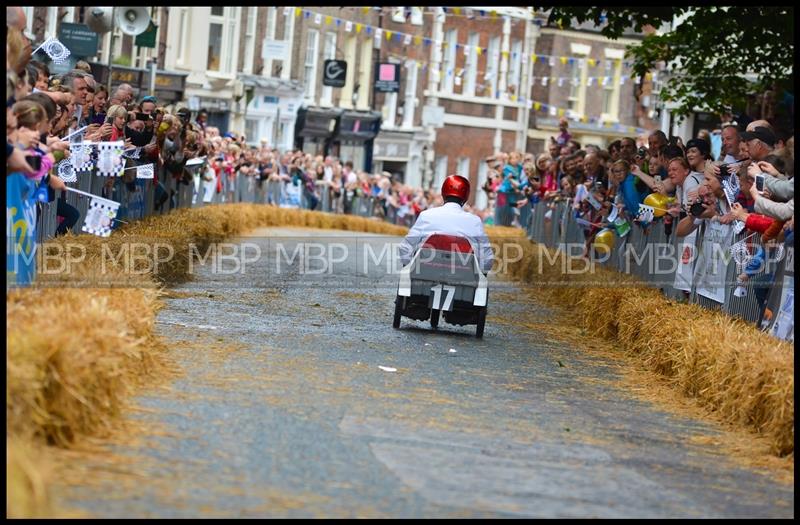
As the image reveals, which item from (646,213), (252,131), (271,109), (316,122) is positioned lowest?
(252,131)

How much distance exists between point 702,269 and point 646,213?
7.92 feet

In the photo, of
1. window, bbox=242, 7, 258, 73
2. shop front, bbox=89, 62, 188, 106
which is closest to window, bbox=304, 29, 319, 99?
window, bbox=242, 7, 258, 73

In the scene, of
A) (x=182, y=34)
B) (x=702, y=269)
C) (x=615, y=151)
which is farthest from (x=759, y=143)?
(x=182, y=34)

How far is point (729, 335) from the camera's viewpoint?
44.3ft

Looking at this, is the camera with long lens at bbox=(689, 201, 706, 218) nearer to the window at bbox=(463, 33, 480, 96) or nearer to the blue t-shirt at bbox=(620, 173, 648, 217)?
the blue t-shirt at bbox=(620, 173, 648, 217)

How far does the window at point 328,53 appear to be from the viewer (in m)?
65.4

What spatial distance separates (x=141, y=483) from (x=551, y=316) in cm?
1239

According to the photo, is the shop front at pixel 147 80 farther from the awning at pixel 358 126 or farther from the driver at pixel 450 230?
the driver at pixel 450 230

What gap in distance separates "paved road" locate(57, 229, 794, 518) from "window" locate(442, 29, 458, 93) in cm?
5501

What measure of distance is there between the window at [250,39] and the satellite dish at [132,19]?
83.2 ft

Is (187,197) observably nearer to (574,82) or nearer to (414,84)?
(414,84)

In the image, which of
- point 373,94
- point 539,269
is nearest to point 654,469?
point 539,269

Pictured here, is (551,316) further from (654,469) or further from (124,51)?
(124,51)

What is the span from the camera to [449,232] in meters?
17.0
